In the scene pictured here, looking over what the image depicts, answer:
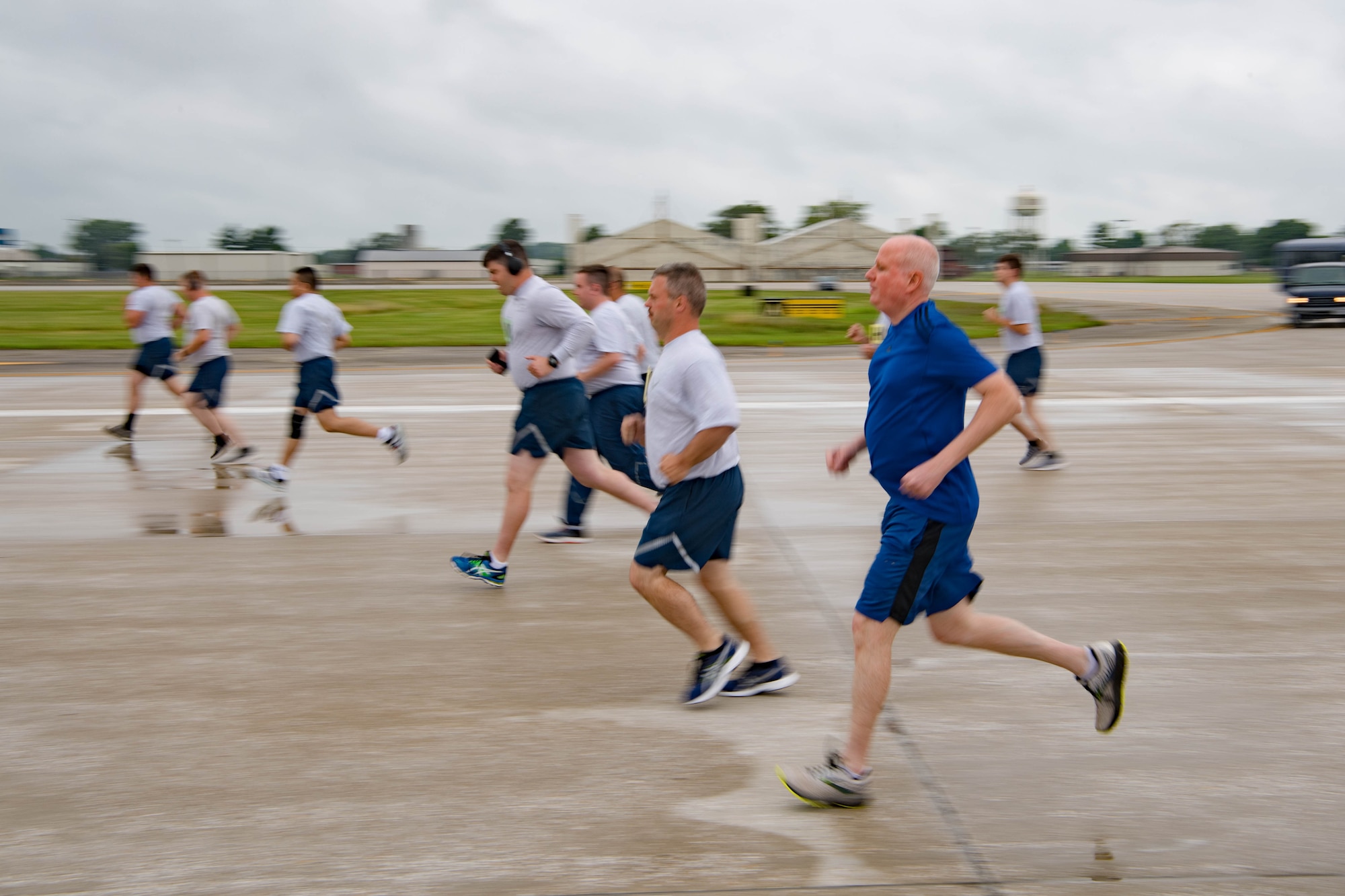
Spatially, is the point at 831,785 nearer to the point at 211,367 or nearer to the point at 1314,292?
the point at 211,367

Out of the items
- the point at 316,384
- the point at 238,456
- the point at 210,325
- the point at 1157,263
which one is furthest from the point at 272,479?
the point at 1157,263

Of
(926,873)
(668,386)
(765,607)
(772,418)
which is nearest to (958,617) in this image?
(926,873)

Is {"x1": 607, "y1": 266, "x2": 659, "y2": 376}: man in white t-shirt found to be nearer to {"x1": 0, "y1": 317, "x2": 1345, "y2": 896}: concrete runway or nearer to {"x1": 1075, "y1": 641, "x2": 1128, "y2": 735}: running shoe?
{"x1": 0, "y1": 317, "x2": 1345, "y2": 896}: concrete runway

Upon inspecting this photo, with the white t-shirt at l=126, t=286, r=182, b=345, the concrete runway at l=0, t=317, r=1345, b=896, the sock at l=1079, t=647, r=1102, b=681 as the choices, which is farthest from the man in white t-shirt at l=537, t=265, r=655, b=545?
the white t-shirt at l=126, t=286, r=182, b=345

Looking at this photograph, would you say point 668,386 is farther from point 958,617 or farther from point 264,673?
point 264,673

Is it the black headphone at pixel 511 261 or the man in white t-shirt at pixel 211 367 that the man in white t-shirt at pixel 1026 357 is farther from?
the man in white t-shirt at pixel 211 367

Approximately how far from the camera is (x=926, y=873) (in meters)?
3.05

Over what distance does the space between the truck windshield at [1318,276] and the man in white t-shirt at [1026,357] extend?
21.9 meters

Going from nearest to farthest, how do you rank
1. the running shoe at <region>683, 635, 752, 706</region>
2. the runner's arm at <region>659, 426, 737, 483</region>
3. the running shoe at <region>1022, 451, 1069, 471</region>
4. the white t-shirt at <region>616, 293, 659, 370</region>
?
1. the runner's arm at <region>659, 426, 737, 483</region>
2. the running shoe at <region>683, 635, 752, 706</region>
3. the white t-shirt at <region>616, 293, 659, 370</region>
4. the running shoe at <region>1022, 451, 1069, 471</region>

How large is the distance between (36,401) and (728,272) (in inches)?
2460

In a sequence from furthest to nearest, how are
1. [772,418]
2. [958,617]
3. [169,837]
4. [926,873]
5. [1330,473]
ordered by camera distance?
1. [772,418]
2. [1330,473]
3. [958,617]
4. [169,837]
5. [926,873]

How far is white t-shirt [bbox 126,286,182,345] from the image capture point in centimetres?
1083

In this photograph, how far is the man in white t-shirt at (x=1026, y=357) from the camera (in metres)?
9.21

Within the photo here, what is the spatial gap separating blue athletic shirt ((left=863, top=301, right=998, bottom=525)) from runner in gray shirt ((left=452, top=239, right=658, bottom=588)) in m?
2.74
